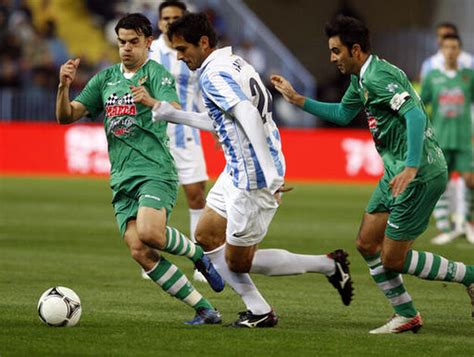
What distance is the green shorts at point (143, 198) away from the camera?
7.87m

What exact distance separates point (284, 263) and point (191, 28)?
1718 millimetres

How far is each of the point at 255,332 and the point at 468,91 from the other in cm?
796

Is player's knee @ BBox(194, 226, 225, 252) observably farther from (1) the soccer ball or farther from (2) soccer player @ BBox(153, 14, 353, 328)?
(1) the soccer ball

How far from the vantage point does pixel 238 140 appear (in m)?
7.59

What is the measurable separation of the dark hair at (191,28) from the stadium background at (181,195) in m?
1.85

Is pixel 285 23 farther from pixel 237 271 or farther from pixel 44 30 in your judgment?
pixel 237 271

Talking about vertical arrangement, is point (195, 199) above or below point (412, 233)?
below

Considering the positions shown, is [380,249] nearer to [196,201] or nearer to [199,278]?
[199,278]

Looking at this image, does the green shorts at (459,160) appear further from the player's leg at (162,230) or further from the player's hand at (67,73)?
the player's hand at (67,73)

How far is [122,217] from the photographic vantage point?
8.05 metres

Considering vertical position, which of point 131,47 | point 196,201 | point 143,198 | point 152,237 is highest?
point 131,47

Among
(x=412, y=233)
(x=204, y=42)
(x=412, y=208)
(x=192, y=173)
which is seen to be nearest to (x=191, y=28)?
(x=204, y=42)

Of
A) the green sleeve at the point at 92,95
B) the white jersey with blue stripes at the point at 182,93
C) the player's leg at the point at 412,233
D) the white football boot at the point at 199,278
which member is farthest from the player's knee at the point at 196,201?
the player's leg at the point at 412,233

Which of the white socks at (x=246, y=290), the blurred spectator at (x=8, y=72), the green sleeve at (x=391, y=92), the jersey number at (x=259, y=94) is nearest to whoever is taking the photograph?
the green sleeve at (x=391, y=92)
